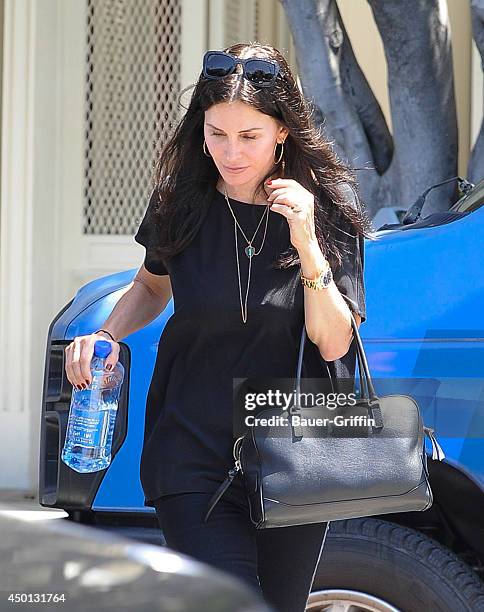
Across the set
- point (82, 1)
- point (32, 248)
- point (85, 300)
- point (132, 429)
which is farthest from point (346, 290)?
point (82, 1)

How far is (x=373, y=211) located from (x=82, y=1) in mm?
3205

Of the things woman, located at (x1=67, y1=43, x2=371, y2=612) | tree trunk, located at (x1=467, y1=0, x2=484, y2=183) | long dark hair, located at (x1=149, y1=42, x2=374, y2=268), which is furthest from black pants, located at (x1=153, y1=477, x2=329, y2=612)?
tree trunk, located at (x1=467, y1=0, x2=484, y2=183)

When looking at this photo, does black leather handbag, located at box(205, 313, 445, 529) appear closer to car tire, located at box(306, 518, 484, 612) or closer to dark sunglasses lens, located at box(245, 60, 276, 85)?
dark sunglasses lens, located at box(245, 60, 276, 85)

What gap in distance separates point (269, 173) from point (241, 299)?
1.07ft

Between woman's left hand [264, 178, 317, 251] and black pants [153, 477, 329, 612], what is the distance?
560 millimetres

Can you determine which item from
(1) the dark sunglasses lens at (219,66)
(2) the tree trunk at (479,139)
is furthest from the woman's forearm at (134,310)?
(2) the tree trunk at (479,139)

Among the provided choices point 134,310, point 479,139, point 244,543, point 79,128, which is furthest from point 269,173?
point 79,128

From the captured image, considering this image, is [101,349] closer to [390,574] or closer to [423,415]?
[423,415]

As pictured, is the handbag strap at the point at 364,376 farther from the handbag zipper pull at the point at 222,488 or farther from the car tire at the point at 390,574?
the car tire at the point at 390,574

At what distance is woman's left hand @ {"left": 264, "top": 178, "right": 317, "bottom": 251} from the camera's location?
2.71m

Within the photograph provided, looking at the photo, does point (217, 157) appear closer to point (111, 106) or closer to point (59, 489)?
point (59, 489)

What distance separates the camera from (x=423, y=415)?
359cm

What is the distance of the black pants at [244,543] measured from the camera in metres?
2.79

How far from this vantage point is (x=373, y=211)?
5.82 m
